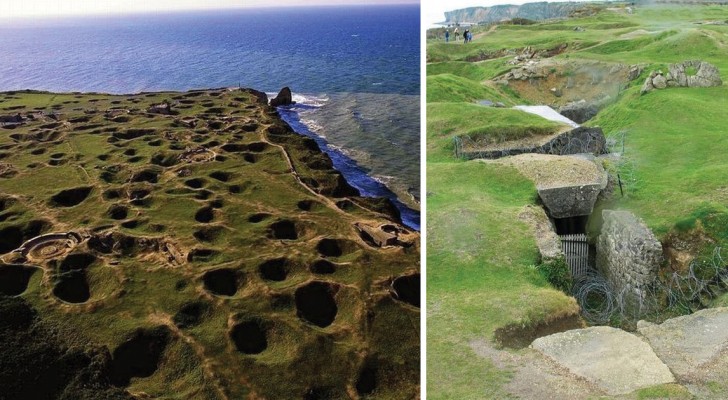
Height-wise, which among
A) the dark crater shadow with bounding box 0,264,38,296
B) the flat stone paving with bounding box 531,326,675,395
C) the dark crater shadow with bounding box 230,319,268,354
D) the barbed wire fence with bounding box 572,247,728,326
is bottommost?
the dark crater shadow with bounding box 230,319,268,354

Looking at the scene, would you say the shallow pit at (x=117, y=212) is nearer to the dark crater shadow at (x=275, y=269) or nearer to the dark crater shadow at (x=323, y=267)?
the dark crater shadow at (x=275, y=269)

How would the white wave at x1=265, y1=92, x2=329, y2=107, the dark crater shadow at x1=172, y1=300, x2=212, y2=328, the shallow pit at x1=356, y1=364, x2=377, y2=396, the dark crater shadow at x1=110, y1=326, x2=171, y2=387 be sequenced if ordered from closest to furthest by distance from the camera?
the shallow pit at x1=356, y1=364, x2=377, y2=396 < the dark crater shadow at x1=110, y1=326, x2=171, y2=387 < the dark crater shadow at x1=172, y1=300, x2=212, y2=328 < the white wave at x1=265, y1=92, x2=329, y2=107

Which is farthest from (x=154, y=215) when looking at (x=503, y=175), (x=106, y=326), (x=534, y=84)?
(x=534, y=84)

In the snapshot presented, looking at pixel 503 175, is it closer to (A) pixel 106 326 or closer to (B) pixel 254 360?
(B) pixel 254 360

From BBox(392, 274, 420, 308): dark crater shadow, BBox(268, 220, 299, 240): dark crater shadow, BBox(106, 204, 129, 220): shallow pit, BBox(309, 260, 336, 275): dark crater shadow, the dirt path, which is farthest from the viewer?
BBox(106, 204, 129, 220): shallow pit

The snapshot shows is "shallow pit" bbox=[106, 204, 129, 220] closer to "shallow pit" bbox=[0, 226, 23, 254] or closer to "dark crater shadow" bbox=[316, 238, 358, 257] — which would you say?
"shallow pit" bbox=[0, 226, 23, 254]

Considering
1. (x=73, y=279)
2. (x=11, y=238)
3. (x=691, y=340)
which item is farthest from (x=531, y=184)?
(x=11, y=238)

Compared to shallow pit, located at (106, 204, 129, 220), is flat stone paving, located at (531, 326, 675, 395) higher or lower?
higher

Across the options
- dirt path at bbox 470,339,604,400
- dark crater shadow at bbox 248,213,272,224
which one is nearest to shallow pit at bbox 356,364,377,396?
dirt path at bbox 470,339,604,400
